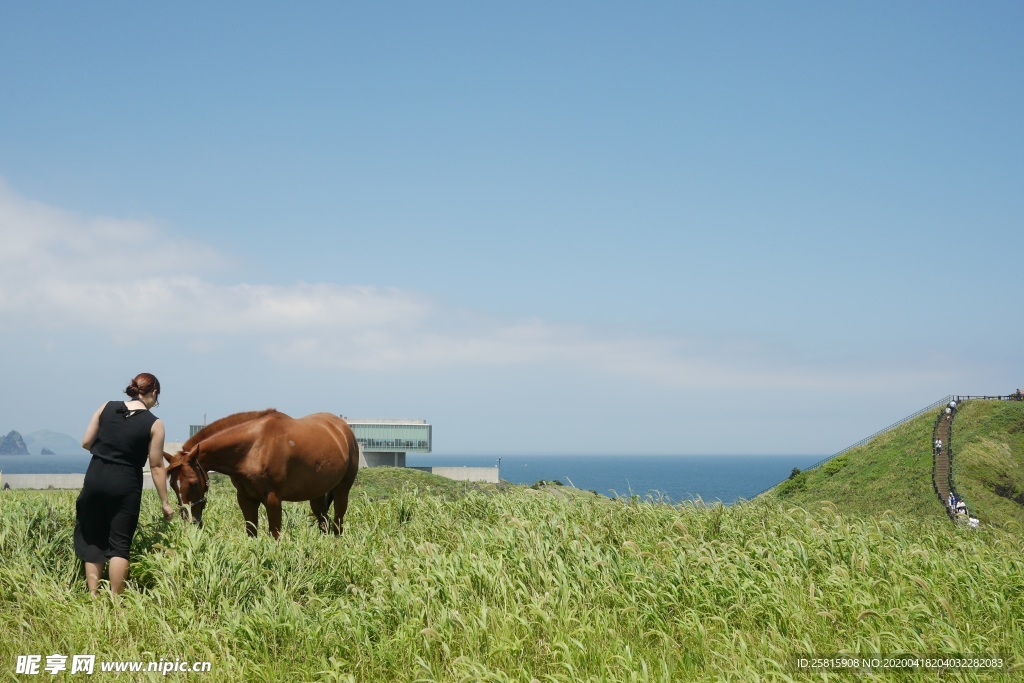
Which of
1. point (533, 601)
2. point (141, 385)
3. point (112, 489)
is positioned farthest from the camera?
point (141, 385)

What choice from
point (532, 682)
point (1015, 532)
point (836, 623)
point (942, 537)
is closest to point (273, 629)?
point (532, 682)

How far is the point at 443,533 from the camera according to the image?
1168cm

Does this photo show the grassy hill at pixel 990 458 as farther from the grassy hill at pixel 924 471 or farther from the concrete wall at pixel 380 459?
the concrete wall at pixel 380 459

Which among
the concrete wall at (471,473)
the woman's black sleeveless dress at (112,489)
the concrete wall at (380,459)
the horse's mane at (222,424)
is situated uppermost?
the horse's mane at (222,424)

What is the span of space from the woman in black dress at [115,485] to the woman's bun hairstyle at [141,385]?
0.04ft

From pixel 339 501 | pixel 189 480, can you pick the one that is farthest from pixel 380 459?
pixel 189 480

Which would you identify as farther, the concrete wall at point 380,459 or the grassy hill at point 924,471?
the concrete wall at point 380,459

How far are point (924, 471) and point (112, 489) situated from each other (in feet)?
166

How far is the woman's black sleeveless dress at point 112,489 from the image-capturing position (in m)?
8.78

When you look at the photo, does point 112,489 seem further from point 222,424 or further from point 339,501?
point 339,501

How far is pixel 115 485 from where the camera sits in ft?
28.9

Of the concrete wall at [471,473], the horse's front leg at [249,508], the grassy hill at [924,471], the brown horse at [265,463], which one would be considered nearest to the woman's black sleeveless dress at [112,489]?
the brown horse at [265,463]

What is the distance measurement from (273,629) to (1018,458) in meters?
53.5

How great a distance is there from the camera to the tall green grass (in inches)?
274
